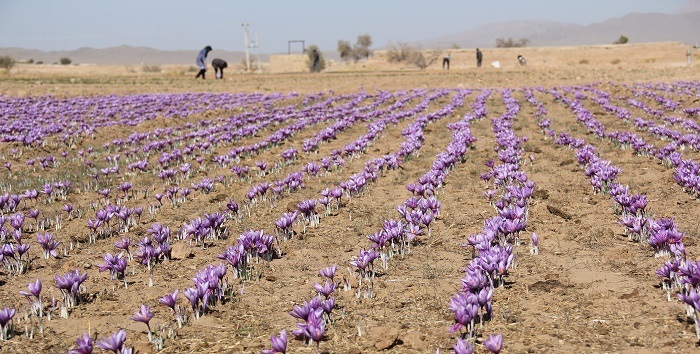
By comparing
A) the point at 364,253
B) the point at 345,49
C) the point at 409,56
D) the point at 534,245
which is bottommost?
the point at 534,245

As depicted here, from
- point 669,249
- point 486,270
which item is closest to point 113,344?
point 486,270

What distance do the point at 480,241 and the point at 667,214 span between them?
3.54 m

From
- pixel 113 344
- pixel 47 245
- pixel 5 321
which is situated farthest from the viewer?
pixel 47 245

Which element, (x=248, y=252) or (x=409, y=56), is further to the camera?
(x=409, y=56)

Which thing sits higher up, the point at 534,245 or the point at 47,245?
the point at 47,245

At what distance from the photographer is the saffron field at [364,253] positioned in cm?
449

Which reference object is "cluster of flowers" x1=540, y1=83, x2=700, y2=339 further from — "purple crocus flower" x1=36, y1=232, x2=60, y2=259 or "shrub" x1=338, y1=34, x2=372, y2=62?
"shrub" x1=338, y1=34, x2=372, y2=62

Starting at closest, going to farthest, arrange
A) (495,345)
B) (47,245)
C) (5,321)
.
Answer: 1. (495,345)
2. (5,321)
3. (47,245)

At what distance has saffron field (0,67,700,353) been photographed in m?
4.49

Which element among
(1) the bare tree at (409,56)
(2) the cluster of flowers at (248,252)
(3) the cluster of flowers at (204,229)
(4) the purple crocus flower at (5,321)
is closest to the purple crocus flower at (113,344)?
(4) the purple crocus flower at (5,321)

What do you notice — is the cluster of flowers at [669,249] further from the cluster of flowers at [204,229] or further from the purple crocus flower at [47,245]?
the purple crocus flower at [47,245]

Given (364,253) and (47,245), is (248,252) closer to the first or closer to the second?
(364,253)

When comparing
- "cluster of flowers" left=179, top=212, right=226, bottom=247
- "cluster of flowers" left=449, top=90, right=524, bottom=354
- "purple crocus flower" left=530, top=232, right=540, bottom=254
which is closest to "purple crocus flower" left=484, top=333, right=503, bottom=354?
"cluster of flowers" left=449, top=90, right=524, bottom=354

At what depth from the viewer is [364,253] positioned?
5.60 meters
